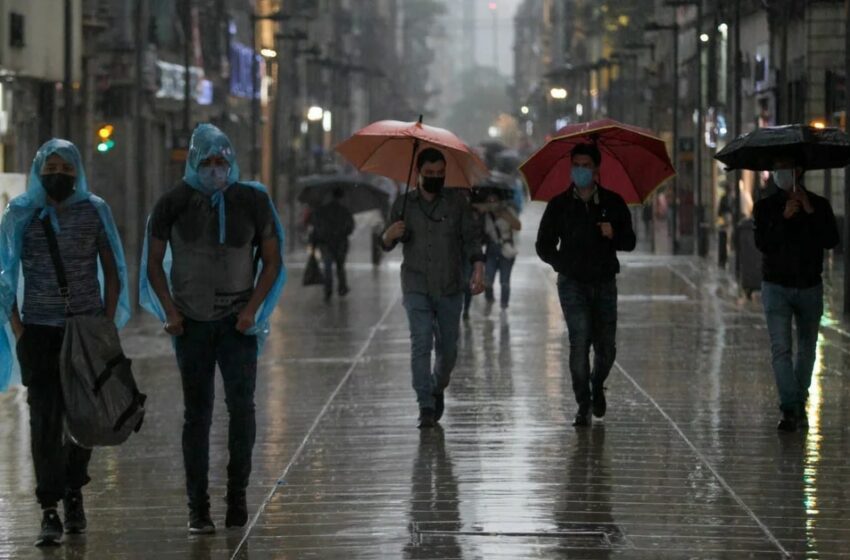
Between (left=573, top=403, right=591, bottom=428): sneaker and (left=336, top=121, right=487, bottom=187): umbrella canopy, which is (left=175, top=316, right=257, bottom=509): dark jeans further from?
(left=336, top=121, right=487, bottom=187): umbrella canopy

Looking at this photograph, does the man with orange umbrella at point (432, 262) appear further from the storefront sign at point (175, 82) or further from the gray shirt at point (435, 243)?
the storefront sign at point (175, 82)

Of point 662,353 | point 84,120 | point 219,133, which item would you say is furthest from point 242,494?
point 84,120

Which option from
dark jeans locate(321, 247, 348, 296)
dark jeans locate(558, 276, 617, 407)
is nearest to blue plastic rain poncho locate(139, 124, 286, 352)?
dark jeans locate(558, 276, 617, 407)

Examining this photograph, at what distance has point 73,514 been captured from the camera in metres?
9.66

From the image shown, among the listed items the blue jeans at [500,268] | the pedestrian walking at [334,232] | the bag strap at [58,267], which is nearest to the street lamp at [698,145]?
the pedestrian walking at [334,232]

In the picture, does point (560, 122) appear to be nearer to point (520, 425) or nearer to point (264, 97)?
point (264, 97)

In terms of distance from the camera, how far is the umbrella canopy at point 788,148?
1343cm

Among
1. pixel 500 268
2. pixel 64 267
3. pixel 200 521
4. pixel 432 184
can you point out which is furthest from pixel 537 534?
pixel 500 268

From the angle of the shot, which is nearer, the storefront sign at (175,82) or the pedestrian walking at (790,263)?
the pedestrian walking at (790,263)

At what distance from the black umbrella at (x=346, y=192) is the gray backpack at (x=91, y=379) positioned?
74.6ft

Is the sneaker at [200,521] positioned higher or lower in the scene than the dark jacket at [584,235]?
lower

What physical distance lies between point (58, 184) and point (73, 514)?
1.56 meters

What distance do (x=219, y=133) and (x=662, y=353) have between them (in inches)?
421

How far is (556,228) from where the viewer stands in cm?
1352
